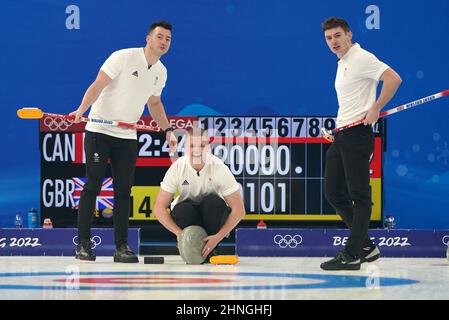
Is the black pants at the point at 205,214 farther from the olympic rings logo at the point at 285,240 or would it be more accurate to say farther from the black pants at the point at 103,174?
the olympic rings logo at the point at 285,240

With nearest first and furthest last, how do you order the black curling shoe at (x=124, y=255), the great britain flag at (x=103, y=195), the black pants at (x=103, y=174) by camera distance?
1. the black pants at (x=103, y=174)
2. the black curling shoe at (x=124, y=255)
3. the great britain flag at (x=103, y=195)

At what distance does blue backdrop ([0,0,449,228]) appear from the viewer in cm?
747

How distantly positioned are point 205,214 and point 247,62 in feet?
7.26

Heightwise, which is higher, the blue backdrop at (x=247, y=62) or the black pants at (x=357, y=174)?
the blue backdrop at (x=247, y=62)

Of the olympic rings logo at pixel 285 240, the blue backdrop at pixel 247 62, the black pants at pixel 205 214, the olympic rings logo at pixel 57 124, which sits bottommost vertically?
the olympic rings logo at pixel 285 240

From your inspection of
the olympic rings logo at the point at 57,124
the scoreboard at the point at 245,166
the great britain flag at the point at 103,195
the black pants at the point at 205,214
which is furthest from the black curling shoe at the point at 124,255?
the olympic rings logo at the point at 57,124

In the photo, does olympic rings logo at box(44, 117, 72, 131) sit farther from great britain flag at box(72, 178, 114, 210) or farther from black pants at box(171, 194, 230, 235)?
black pants at box(171, 194, 230, 235)

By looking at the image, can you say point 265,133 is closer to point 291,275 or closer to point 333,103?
point 333,103

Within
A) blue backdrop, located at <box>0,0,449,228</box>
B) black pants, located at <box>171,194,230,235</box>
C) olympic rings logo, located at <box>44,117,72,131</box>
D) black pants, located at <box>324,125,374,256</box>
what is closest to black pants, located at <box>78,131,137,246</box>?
black pants, located at <box>171,194,230,235</box>

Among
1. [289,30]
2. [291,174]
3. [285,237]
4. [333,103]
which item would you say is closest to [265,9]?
[289,30]

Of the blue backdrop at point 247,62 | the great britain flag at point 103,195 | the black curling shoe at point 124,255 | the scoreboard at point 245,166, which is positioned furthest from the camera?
the blue backdrop at point 247,62

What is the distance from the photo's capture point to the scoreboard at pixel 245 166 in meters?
7.17

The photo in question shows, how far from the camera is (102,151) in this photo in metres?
5.65

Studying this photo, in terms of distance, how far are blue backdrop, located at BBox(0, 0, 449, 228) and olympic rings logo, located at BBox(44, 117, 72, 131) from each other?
25cm
